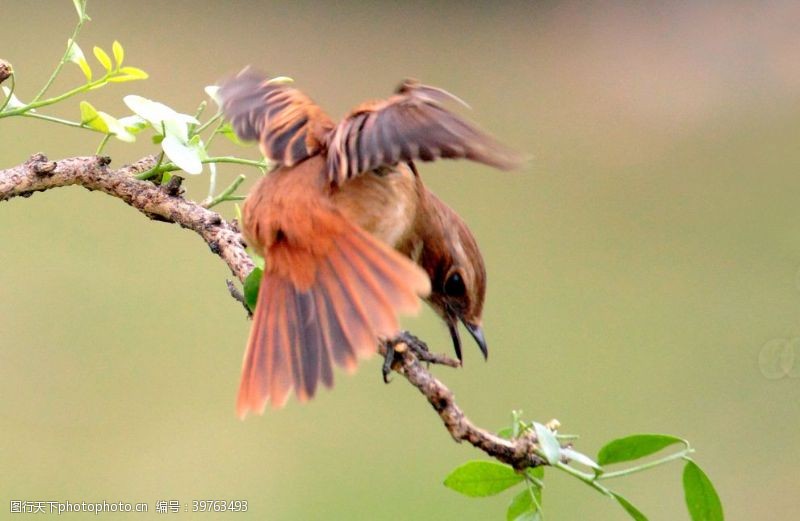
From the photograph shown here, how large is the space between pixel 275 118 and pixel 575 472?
0.80m

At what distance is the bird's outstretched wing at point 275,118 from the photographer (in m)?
1.78

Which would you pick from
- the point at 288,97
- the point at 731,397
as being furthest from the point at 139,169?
the point at 731,397

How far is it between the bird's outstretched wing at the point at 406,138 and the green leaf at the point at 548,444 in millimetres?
315

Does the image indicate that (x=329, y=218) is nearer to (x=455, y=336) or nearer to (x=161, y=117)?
(x=161, y=117)

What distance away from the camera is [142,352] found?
524 centimetres

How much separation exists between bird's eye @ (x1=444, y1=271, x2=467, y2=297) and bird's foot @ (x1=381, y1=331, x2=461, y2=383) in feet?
1.24

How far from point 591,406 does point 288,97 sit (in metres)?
3.57

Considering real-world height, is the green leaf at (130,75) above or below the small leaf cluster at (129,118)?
above

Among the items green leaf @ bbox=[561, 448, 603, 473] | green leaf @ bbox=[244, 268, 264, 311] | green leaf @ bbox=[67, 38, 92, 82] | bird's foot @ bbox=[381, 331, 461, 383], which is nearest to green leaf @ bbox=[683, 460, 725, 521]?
green leaf @ bbox=[561, 448, 603, 473]

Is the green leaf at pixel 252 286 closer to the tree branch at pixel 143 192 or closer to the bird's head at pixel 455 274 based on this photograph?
the tree branch at pixel 143 192

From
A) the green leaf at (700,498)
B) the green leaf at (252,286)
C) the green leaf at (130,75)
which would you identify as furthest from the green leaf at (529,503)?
the green leaf at (130,75)

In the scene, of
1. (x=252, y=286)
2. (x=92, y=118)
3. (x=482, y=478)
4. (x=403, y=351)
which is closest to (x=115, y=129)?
(x=92, y=118)

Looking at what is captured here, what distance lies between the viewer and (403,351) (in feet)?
4.87

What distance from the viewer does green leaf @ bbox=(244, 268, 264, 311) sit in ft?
5.49
